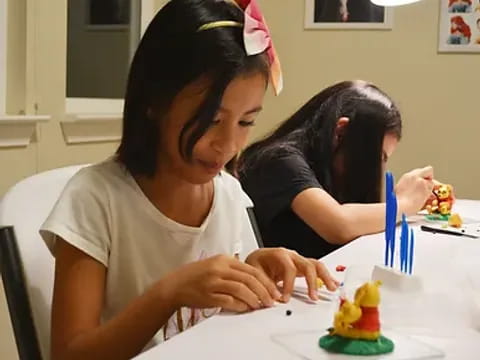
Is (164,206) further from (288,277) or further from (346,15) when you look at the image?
(346,15)

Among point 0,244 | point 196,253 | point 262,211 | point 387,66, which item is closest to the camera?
point 0,244

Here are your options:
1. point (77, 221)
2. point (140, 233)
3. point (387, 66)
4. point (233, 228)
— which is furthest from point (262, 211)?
point (387, 66)

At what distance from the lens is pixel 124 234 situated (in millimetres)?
971

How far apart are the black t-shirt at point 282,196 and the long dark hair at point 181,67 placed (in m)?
0.58

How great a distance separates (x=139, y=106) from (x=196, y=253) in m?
0.21

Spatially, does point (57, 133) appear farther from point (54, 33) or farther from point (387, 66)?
point (387, 66)

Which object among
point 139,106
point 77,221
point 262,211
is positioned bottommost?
point 262,211

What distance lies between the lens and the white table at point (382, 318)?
2.17ft

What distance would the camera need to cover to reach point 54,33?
1.97 metres

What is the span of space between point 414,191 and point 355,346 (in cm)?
113

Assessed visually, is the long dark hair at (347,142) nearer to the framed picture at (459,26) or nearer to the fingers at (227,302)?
the fingers at (227,302)

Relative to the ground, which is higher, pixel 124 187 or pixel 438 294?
pixel 124 187

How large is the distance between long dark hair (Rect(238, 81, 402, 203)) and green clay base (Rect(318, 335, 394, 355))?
96cm

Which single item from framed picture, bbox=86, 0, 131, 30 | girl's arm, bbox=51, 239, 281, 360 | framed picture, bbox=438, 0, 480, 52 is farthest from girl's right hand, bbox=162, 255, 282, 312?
framed picture, bbox=438, 0, 480, 52
